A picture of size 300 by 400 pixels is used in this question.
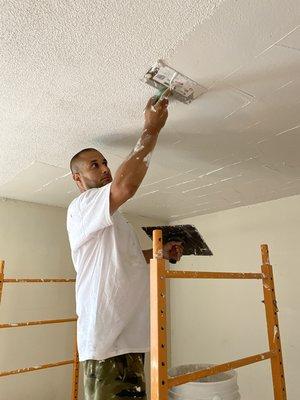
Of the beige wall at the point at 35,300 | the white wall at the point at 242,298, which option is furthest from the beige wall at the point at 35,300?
the white wall at the point at 242,298

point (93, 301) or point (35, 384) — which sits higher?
point (93, 301)

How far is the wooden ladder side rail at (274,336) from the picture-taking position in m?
1.40

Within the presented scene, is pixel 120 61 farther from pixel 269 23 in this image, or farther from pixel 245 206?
pixel 245 206

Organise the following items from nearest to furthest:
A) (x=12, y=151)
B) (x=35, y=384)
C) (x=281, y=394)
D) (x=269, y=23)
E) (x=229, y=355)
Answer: (x=269, y=23) < (x=281, y=394) < (x=12, y=151) < (x=35, y=384) < (x=229, y=355)

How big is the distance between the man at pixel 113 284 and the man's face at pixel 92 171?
0.69 feet

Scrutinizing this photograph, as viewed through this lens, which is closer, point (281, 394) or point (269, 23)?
point (269, 23)

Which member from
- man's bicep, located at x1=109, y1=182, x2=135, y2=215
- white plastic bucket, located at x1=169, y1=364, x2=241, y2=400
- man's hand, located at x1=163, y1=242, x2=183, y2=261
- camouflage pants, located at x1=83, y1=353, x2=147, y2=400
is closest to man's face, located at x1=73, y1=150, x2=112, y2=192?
man's bicep, located at x1=109, y1=182, x2=135, y2=215

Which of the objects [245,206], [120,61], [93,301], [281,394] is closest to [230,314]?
[245,206]

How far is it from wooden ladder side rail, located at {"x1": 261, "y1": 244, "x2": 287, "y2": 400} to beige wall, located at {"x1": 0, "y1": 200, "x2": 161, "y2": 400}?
2073mm

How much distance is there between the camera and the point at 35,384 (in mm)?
2654

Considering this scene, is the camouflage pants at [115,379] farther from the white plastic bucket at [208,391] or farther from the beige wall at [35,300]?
the beige wall at [35,300]

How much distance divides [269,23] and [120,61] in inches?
19.9

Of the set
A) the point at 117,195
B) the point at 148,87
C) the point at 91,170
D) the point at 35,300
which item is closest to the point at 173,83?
the point at 148,87

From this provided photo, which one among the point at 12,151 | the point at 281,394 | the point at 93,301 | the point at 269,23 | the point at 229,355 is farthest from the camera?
the point at 229,355
